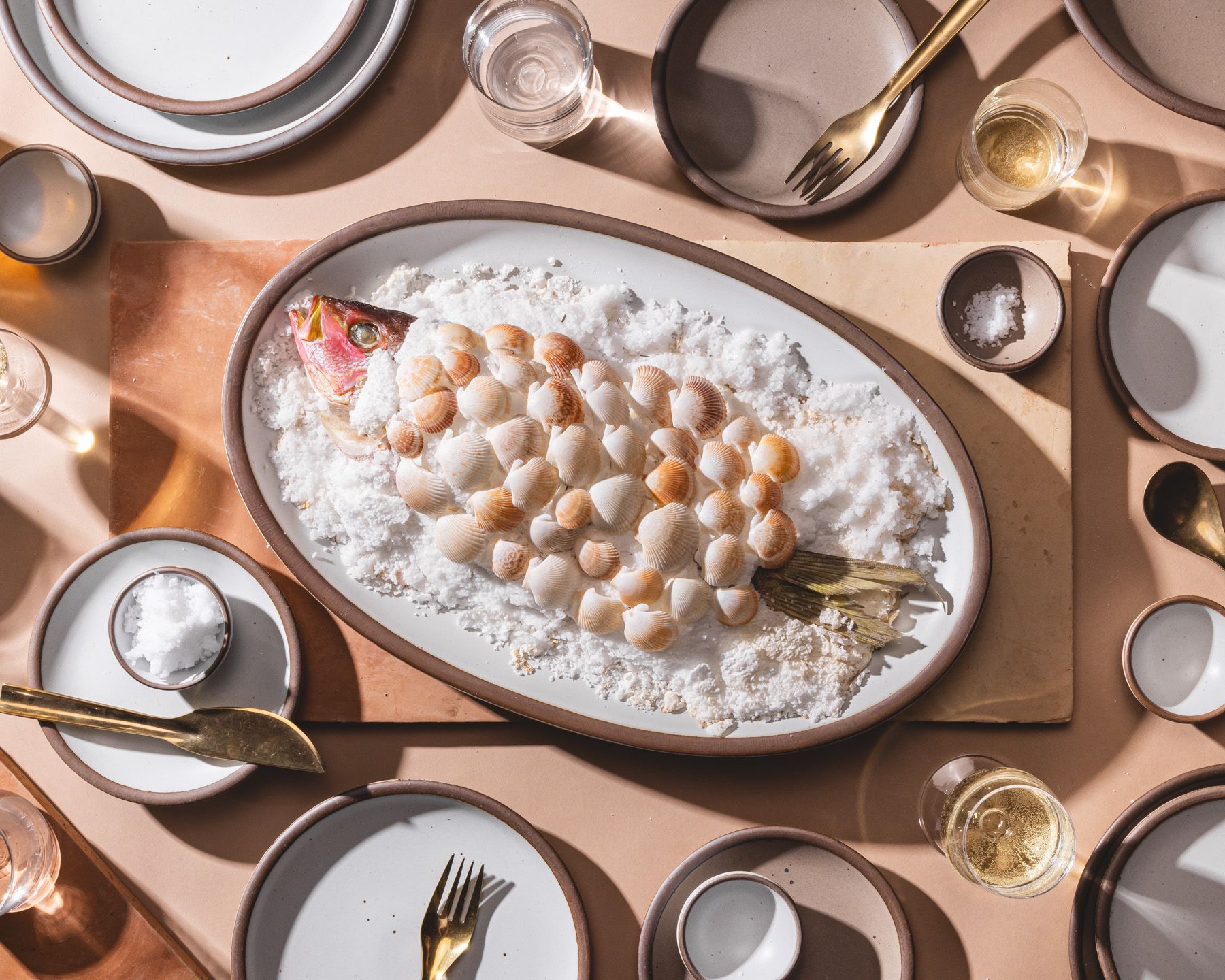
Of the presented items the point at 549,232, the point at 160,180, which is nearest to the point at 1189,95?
the point at 549,232

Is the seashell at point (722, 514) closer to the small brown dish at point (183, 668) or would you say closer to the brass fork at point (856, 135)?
the brass fork at point (856, 135)

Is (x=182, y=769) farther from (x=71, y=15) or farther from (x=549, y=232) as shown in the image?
(x=71, y=15)

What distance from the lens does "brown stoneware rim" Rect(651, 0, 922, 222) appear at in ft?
3.58

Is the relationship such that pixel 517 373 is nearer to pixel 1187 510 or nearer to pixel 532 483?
pixel 532 483

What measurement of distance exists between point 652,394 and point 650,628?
282 mm

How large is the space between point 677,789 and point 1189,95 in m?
1.19

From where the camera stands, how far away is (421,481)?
38.1 inches

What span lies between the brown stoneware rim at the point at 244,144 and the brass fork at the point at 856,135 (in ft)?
1.93

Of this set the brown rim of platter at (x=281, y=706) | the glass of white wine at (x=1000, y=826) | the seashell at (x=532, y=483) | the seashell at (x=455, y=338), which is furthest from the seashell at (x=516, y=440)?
the glass of white wine at (x=1000, y=826)

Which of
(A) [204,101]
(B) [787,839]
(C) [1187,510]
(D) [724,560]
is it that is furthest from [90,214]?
(C) [1187,510]

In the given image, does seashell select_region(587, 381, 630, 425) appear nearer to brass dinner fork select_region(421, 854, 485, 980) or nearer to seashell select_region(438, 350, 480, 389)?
seashell select_region(438, 350, 480, 389)

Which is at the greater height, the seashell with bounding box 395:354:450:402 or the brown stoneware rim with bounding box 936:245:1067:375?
the brown stoneware rim with bounding box 936:245:1067:375

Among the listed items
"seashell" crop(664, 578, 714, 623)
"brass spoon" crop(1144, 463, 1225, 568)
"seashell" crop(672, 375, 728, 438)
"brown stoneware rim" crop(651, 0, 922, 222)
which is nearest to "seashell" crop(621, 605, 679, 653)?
"seashell" crop(664, 578, 714, 623)

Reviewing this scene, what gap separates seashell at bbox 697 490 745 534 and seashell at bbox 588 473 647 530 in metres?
0.08
